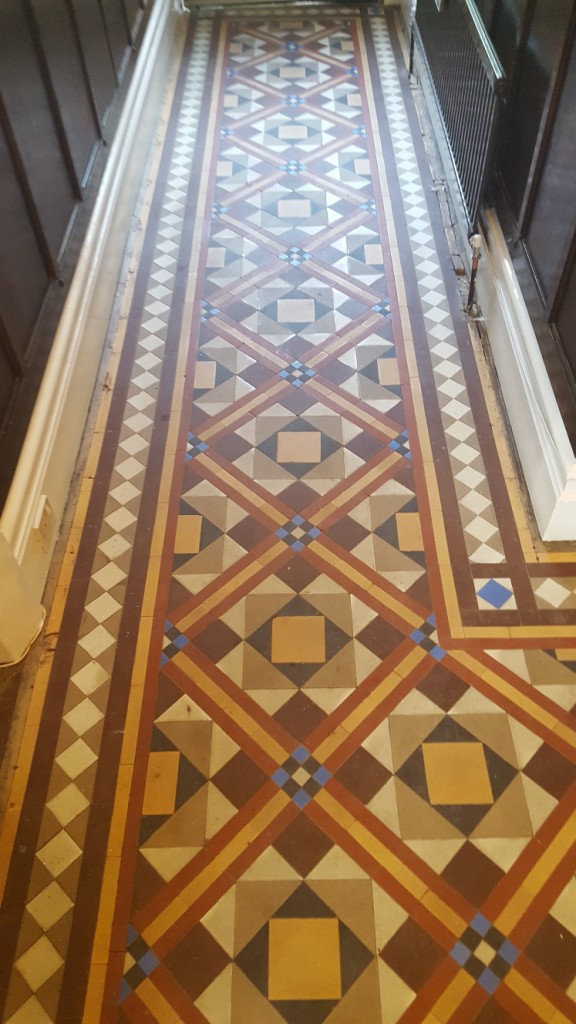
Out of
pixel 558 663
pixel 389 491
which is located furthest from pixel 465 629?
pixel 389 491

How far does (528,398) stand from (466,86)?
1433 millimetres

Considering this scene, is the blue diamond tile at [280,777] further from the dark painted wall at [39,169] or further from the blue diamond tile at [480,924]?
the dark painted wall at [39,169]

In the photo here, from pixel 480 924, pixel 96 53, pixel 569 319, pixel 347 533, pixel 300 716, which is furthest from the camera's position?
pixel 96 53

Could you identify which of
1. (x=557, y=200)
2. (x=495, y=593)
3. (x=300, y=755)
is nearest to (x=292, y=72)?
(x=557, y=200)

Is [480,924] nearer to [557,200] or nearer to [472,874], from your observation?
[472,874]

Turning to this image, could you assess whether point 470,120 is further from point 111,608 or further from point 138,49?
point 111,608

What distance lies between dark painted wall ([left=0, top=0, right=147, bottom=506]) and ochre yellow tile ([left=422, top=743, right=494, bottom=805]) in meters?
1.24

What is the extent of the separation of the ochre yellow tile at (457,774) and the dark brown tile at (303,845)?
282 millimetres

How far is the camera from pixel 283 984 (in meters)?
1.55

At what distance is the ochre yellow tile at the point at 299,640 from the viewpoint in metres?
2.02

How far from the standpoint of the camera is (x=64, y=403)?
2.29 m

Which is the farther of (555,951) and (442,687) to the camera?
(442,687)

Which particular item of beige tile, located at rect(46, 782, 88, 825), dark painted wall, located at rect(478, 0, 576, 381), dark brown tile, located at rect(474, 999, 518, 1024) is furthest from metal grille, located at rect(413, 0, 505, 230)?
dark brown tile, located at rect(474, 999, 518, 1024)

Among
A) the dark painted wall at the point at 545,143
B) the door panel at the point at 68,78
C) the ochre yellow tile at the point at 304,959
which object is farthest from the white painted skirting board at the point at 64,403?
the dark painted wall at the point at 545,143
